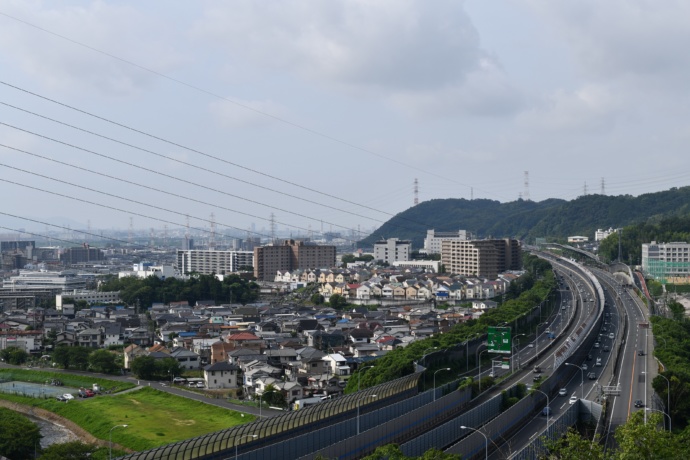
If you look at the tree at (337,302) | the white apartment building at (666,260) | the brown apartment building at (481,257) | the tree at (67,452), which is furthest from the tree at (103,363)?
the white apartment building at (666,260)

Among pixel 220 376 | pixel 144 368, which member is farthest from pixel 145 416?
pixel 144 368

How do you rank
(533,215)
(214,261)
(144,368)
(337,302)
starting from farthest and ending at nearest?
(533,215)
(214,261)
(337,302)
(144,368)

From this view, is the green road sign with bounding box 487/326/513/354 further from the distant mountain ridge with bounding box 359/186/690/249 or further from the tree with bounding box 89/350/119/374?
the distant mountain ridge with bounding box 359/186/690/249

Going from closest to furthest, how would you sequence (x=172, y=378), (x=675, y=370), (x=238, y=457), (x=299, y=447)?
(x=238, y=457)
(x=299, y=447)
(x=675, y=370)
(x=172, y=378)

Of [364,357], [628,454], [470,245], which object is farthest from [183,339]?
[470,245]

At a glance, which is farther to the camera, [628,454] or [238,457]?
[238,457]

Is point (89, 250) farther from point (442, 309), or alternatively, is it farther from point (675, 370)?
point (675, 370)

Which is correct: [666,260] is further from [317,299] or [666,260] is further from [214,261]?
[214,261]

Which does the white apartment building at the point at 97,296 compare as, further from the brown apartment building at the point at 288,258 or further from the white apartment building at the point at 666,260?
the white apartment building at the point at 666,260
